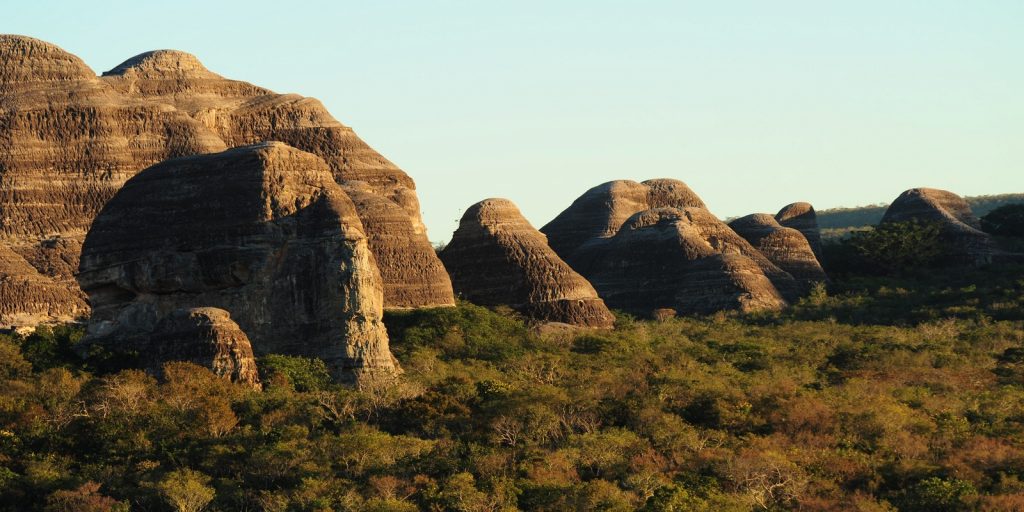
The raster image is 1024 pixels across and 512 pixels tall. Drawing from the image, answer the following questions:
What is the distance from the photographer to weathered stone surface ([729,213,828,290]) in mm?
74562

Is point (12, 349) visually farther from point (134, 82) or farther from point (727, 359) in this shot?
point (727, 359)

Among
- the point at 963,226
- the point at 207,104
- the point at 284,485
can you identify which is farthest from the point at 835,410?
the point at 963,226

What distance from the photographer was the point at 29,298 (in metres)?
48.4

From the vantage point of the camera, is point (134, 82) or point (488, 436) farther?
point (134, 82)

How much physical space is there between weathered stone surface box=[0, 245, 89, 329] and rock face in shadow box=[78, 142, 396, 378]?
3958 mm

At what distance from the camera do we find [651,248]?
69312 mm

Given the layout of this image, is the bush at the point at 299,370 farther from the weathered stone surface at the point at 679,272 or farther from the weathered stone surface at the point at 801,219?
the weathered stone surface at the point at 801,219

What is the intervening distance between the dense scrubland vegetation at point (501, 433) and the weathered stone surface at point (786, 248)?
2219 centimetres

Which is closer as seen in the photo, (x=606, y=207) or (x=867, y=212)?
(x=606, y=207)

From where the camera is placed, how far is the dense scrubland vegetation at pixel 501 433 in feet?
118

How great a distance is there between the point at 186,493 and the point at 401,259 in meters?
18.6

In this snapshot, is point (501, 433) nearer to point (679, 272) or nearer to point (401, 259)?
point (401, 259)

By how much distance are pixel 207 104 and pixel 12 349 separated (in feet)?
53.6

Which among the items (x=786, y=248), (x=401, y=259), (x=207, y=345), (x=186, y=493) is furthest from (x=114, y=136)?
(x=786, y=248)
